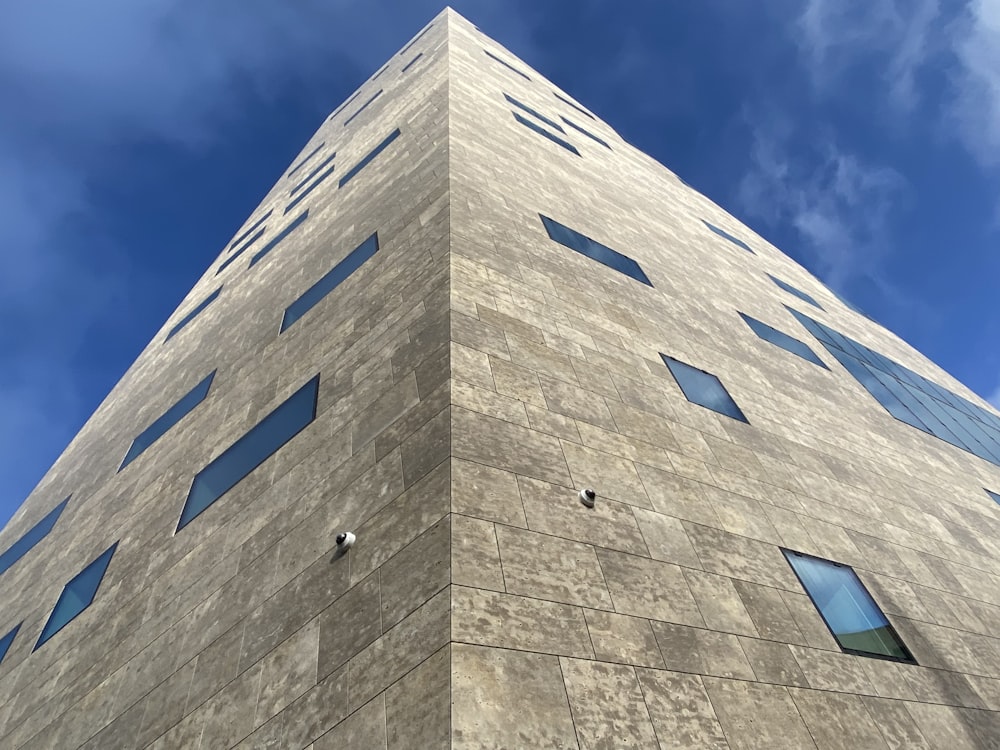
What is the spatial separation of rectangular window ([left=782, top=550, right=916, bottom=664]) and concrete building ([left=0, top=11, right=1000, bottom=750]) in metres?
0.06

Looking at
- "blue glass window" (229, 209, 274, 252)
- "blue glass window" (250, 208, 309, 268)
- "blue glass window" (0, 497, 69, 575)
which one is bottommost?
"blue glass window" (0, 497, 69, 575)

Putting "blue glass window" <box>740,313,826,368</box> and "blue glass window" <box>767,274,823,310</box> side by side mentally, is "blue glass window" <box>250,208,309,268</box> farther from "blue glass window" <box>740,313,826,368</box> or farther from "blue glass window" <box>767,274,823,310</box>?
"blue glass window" <box>767,274,823,310</box>

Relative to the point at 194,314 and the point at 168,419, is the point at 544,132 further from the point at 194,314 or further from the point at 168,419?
the point at 168,419

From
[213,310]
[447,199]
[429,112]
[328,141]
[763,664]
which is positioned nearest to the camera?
A: [763,664]

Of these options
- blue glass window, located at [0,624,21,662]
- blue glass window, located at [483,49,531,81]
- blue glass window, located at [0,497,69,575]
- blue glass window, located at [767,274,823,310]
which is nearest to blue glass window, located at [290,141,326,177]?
blue glass window, located at [483,49,531,81]

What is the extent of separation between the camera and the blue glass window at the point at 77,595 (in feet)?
41.8

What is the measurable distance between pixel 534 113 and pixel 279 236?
13.0m

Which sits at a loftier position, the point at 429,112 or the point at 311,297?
the point at 429,112

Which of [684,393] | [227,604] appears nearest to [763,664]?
[684,393]

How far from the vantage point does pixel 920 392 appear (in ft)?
80.4

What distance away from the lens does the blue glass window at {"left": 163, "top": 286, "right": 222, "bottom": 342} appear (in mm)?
26312

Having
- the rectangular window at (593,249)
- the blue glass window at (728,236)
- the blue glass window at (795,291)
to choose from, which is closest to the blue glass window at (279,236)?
the rectangular window at (593,249)

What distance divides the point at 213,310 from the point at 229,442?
12.5 metres

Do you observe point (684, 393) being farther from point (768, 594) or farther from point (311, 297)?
point (311, 297)
